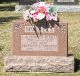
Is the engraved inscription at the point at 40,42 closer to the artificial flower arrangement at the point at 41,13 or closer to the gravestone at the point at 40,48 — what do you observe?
the gravestone at the point at 40,48

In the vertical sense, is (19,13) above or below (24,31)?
below

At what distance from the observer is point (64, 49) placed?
24.3 feet

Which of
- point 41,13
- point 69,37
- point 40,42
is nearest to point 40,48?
point 40,42

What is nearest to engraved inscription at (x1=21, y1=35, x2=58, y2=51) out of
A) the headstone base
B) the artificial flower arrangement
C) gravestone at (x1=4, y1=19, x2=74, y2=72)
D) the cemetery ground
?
gravestone at (x1=4, y1=19, x2=74, y2=72)

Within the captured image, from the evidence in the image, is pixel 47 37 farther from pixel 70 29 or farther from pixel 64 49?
pixel 70 29

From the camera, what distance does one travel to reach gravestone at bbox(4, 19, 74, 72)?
24.0 feet

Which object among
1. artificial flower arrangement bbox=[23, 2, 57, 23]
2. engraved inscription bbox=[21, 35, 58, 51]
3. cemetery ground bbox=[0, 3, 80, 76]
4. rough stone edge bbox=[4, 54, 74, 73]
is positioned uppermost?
artificial flower arrangement bbox=[23, 2, 57, 23]

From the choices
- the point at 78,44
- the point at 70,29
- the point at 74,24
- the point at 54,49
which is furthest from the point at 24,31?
the point at 74,24

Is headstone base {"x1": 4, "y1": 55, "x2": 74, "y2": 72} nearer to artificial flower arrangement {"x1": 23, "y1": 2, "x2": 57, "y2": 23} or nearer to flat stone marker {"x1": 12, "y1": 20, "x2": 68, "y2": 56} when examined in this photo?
flat stone marker {"x1": 12, "y1": 20, "x2": 68, "y2": 56}

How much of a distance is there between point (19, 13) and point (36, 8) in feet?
33.8

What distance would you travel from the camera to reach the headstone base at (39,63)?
24.0ft

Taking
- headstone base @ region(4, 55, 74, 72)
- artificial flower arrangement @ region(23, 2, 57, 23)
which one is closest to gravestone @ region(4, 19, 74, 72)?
headstone base @ region(4, 55, 74, 72)

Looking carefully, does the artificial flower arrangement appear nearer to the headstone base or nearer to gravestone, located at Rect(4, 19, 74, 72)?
gravestone, located at Rect(4, 19, 74, 72)

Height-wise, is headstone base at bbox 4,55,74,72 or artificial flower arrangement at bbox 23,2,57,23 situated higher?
artificial flower arrangement at bbox 23,2,57,23
